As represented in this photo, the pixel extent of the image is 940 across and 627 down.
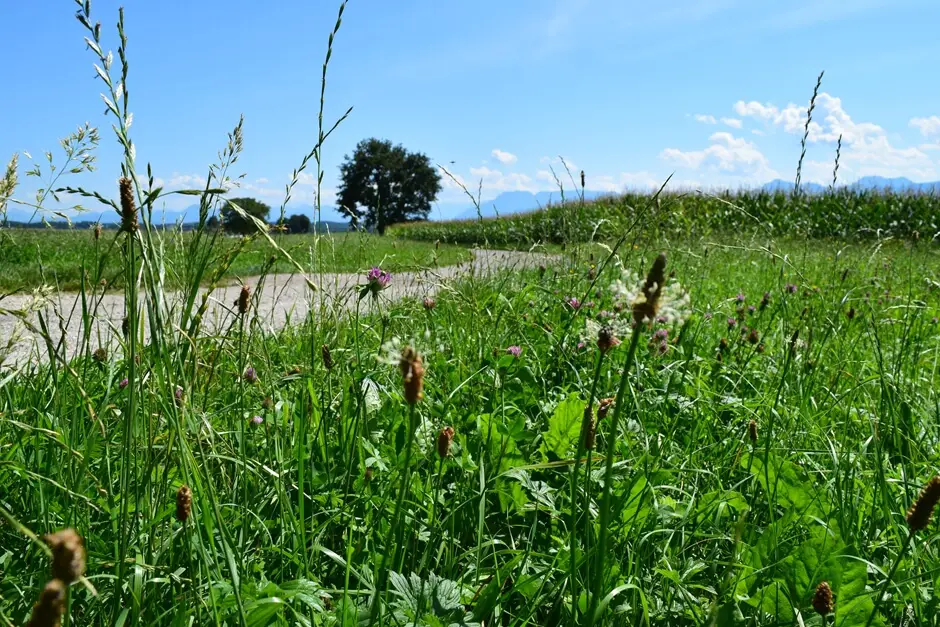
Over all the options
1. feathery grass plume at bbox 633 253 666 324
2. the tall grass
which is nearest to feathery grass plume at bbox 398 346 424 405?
the tall grass

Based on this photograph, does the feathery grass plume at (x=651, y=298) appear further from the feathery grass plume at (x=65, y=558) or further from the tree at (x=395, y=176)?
the tree at (x=395, y=176)

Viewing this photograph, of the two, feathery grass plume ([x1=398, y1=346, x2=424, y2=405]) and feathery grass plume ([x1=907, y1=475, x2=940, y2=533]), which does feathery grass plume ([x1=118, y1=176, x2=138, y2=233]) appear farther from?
feathery grass plume ([x1=907, y1=475, x2=940, y2=533])

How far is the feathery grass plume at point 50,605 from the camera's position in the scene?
0.36 meters

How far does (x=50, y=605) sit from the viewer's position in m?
0.38

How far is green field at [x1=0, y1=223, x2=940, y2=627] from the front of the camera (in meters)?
1.06

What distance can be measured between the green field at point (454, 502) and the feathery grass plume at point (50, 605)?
0.37m

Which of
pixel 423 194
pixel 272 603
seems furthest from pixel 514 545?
pixel 423 194

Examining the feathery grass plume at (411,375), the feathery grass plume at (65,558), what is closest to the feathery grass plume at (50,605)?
the feathery grass plume at (65,558)

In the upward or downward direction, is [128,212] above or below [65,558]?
above

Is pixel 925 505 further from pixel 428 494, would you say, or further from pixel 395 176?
pixel 395 176

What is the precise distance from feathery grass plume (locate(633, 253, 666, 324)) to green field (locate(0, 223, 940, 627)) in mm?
63

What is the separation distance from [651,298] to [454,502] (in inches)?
41.6

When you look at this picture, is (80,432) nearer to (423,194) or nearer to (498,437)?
(498,437)

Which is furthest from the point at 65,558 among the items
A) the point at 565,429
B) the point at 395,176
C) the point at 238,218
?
the point at 395,176
